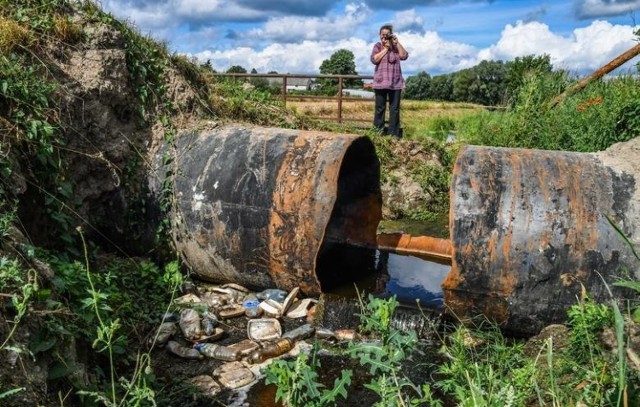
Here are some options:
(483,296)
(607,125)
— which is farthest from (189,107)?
(607,125)

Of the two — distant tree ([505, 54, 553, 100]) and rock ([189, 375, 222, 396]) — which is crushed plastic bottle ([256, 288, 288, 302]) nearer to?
rock ([189, 375, 222, 396])

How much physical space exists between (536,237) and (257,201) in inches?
80.4

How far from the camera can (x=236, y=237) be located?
4.64 meters

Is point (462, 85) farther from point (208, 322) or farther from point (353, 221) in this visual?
point (208, 322)

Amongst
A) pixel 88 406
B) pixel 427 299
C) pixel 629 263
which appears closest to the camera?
pixel 88 406

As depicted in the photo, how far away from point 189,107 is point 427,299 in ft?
9.43

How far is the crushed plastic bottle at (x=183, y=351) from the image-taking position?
157 inches

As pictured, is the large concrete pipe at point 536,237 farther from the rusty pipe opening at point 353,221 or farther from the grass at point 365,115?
the grass at point 365,115

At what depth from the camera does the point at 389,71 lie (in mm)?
9430

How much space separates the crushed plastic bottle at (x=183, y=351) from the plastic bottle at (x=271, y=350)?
371 millimetres

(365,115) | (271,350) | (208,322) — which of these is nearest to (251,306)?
(208,322)

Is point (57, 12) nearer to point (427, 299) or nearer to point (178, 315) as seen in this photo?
point (178, 315)

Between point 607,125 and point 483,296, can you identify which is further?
point 607,125

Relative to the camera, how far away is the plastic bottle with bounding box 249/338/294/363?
4.01 m
